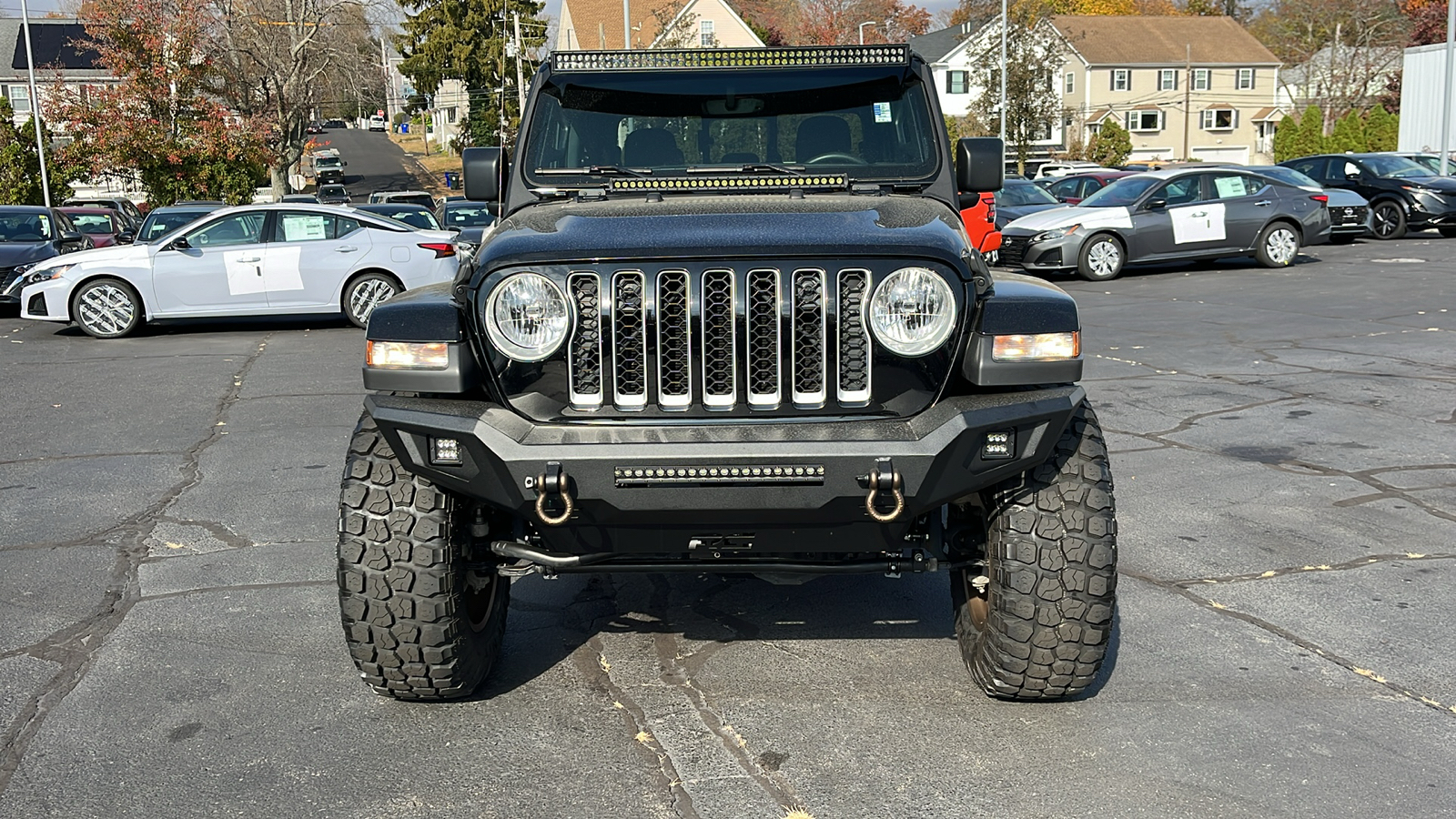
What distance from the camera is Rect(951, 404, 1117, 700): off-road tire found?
384cm

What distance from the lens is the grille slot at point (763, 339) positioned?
3688 mm

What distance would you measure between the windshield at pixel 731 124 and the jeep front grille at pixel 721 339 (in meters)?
1.37

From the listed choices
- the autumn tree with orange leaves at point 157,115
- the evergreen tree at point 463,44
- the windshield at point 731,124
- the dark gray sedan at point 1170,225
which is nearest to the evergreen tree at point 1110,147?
the evergreen tree at point 463,44

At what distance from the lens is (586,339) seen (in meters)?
3.72

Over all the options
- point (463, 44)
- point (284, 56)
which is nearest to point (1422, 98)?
point (284, 56)

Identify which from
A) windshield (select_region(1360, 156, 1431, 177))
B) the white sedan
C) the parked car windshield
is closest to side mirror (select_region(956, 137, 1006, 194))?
the white sedan

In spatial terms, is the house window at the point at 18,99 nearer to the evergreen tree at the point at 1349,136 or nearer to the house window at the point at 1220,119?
the evergreen tree at the point at 1349,136

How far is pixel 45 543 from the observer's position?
243 inches

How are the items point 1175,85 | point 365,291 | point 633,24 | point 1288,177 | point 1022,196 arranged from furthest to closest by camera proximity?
point 1175,85
point 633,24
point 1022,196
point 1288,177
point 365,291

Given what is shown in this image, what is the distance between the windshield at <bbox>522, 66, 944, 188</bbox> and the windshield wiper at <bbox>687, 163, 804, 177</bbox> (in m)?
0.01

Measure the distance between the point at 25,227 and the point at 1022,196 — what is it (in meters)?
15.0

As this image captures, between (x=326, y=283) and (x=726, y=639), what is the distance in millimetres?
11328

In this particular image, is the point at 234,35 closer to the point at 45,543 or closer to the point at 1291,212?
the point at 1291,212

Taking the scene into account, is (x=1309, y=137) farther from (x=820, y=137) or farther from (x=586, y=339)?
(x=586, y=339)
